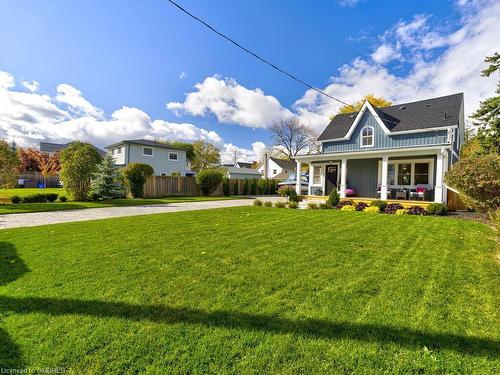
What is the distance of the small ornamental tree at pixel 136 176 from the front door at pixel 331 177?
13358 millimetres

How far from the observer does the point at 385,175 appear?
1426 centimetres

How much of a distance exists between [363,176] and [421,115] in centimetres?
519

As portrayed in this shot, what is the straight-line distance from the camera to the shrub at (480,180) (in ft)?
23.3

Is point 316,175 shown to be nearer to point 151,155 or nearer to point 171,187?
point 171,187

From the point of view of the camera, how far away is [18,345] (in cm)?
233

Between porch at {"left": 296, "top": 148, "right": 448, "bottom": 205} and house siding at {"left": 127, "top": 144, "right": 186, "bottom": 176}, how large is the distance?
1987 cm

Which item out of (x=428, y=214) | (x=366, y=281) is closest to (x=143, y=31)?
(x=366, y=281)

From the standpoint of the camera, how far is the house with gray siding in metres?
14.4

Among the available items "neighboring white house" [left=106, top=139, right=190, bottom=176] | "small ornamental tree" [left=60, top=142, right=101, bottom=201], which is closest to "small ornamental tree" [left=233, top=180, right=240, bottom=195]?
"neighboring white house" [left=106, top=139, right=190, bottom=176]

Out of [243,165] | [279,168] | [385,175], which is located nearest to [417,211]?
[385,175]

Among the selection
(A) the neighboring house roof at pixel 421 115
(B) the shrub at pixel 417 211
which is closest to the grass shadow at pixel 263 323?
(B) the shrub at pixel 417 211

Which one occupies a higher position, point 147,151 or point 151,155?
point 147,151

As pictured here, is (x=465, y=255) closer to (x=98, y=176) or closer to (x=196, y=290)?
(x=196, y=290)

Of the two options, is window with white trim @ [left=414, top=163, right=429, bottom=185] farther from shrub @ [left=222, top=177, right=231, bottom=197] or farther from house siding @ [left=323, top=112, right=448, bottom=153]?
shrub @ [left=222, top=177, right=231, bottom=197]
